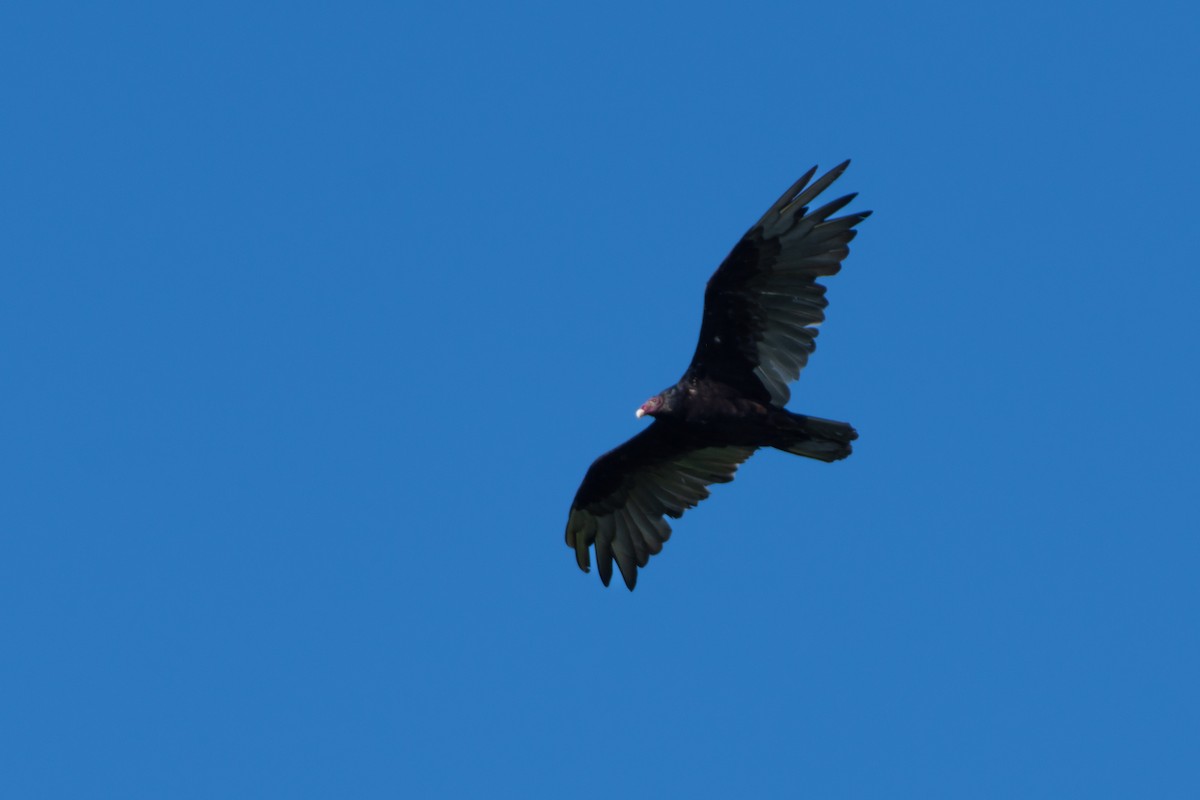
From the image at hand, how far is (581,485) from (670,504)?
2.59ft

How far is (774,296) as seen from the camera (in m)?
13.0

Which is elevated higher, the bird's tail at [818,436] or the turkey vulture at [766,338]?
the turkey vulture at [766,338]

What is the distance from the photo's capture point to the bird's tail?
12.8m

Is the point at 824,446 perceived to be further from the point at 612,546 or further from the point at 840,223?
the point at 612,546

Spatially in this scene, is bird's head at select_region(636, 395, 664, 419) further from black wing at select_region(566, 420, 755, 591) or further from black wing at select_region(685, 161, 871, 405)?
black wing at select_region(566, 420, 755, 591)

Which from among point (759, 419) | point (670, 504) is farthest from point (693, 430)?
point (670, 504)

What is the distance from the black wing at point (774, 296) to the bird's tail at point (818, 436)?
0.29 meters

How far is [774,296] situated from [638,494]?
2.54 m

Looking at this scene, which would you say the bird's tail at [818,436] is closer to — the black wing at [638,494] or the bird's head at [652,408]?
the bird's head at [652,408]

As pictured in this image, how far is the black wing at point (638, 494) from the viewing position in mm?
14305

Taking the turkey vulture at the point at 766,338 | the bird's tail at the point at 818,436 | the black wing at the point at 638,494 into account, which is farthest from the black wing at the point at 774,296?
the black wing at the point at 638,494

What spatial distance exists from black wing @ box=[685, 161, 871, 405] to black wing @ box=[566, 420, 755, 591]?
43.9 inches

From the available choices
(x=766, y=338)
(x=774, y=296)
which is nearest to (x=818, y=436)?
(x=766, y=338)

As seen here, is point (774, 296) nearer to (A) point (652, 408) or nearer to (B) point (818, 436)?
(B) point (818, 436)
